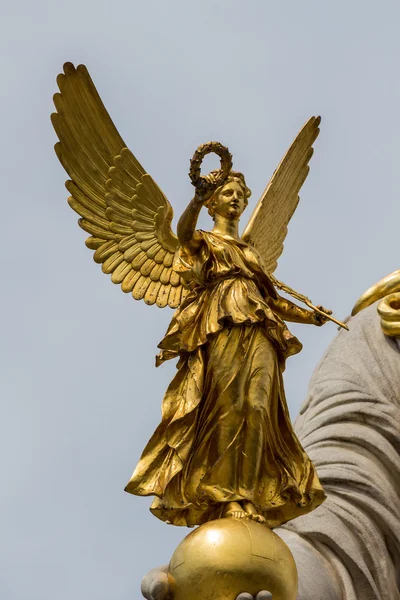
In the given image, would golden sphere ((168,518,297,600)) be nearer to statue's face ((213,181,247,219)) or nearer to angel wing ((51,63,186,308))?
angel wing ((51,63,186,308))

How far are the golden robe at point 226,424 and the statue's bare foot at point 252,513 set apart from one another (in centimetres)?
4

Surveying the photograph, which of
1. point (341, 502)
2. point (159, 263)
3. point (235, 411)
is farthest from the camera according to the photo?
point (341, 502)

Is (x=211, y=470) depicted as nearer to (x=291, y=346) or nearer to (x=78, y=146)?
(x=291, y=346)

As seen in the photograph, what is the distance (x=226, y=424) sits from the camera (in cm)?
984

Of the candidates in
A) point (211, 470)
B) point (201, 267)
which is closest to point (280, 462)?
point (211, 470)

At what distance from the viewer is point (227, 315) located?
9906 millimetres

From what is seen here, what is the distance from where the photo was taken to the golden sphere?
948cm

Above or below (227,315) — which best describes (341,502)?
below

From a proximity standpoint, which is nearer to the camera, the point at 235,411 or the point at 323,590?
the point at 235,411

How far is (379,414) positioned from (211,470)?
2.68 meters

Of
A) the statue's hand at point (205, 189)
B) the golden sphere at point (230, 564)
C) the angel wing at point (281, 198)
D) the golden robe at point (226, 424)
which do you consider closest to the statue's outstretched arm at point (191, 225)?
the statue's hand at point (205, 189)

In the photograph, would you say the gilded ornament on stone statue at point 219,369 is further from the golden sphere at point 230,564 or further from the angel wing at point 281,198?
the angel wing at point 281,198

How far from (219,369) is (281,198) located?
190 cm

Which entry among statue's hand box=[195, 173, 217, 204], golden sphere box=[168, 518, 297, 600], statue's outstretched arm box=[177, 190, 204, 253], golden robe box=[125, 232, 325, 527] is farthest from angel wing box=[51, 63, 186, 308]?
golden sphere box=[168, 518, 297, 600]
